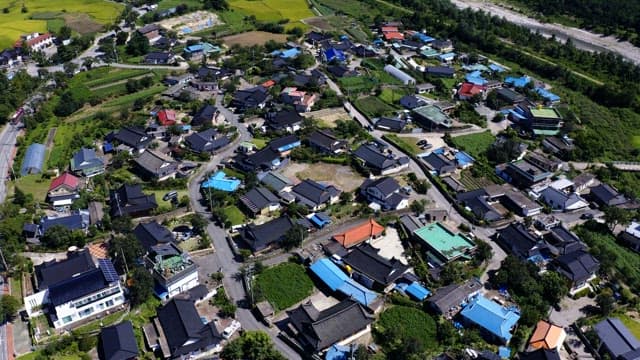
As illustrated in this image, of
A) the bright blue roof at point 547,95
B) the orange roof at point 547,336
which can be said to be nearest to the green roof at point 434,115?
the bright blue roof at point 547,95

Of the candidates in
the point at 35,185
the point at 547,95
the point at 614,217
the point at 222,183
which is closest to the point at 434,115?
the point at 547,95

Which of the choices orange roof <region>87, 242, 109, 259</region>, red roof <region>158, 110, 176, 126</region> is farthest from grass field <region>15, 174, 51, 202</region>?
red roof <region>158, 110, 176, 126</region>

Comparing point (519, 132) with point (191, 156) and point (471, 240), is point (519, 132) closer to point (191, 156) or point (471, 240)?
point (471, 240)

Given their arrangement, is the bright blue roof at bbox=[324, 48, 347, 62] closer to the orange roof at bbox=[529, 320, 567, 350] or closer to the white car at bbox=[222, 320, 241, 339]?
the white car at bbox=[222, 320, 241, 339]

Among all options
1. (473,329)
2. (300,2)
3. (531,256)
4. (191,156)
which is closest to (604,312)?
(531,256)

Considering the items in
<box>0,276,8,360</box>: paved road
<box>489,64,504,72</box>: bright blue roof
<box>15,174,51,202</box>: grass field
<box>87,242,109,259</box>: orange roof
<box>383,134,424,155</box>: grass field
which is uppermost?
<box>489,64,504,72</box>: bright blue roof

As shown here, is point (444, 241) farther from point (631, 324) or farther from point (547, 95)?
point (547, 95)
